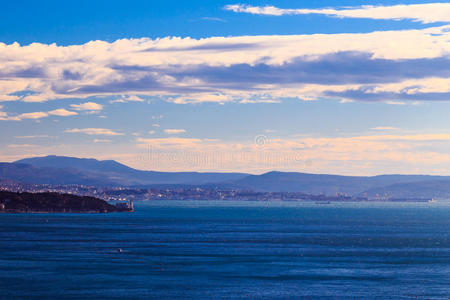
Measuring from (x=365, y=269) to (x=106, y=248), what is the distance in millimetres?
56962

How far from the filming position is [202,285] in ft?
337

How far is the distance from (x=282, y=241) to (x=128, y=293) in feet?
286

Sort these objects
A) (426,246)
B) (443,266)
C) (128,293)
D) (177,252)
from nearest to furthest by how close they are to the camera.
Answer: (128,293), (443,266), (177,252), (426,246)

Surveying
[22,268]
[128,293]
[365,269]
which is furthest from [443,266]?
[22,268]

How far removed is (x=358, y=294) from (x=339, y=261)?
3684 cm

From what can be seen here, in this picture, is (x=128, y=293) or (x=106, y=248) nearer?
(x=128, y=293)

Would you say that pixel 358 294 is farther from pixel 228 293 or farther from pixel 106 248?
pixel 106 248

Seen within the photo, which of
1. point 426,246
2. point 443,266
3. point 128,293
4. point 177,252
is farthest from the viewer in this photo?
point 426,246

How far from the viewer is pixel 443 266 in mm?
128125

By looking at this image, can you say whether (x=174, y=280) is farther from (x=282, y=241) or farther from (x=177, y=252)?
(x=282, y=241)

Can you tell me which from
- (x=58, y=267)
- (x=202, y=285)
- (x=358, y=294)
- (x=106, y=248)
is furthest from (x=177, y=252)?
(x=358, y=294)

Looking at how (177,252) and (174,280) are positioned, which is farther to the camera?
(177,252)

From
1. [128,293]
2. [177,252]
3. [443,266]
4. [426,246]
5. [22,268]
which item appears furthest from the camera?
[426,246]

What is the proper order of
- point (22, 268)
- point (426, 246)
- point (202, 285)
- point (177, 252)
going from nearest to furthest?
point (202, 285), point (22, 268), point (177, 252), point (426, 246)
